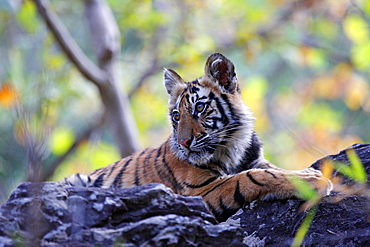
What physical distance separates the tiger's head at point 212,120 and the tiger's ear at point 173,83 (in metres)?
0.02

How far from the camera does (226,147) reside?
424 cm

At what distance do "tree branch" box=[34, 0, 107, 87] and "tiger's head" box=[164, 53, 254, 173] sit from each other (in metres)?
3.07

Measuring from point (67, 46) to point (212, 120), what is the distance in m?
3.80

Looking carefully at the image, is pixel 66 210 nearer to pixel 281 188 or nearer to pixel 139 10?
pixel 281 188

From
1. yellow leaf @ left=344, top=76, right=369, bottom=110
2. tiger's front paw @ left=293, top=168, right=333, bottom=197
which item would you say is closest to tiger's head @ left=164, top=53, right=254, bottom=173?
tiger's front paw @ left=293, top=168, right=333, bottom=197

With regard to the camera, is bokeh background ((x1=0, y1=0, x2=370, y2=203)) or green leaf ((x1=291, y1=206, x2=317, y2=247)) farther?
bokeh background ((x1=0, y1=0, x2=370, y2=203))

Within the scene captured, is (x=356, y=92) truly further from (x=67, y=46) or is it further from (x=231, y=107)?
(x=231, y=107)

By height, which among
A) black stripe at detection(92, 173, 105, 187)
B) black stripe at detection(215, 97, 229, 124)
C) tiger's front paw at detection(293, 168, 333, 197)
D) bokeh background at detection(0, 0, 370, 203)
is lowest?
tiger's front paw at detection(293, 168, 333, 197)

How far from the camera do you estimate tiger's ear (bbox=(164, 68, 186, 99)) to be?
15.4 feet

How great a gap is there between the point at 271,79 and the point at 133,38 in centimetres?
641

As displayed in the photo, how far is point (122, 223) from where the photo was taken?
8.24 ft

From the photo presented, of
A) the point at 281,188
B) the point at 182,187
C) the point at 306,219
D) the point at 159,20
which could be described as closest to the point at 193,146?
the point at 182,187

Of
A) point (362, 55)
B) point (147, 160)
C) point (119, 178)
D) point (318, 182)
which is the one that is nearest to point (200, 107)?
point (147, 160)

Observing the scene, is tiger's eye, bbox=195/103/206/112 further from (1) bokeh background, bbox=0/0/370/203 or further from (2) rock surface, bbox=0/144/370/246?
(1) bokeh background, bbox=0/0/370/203
